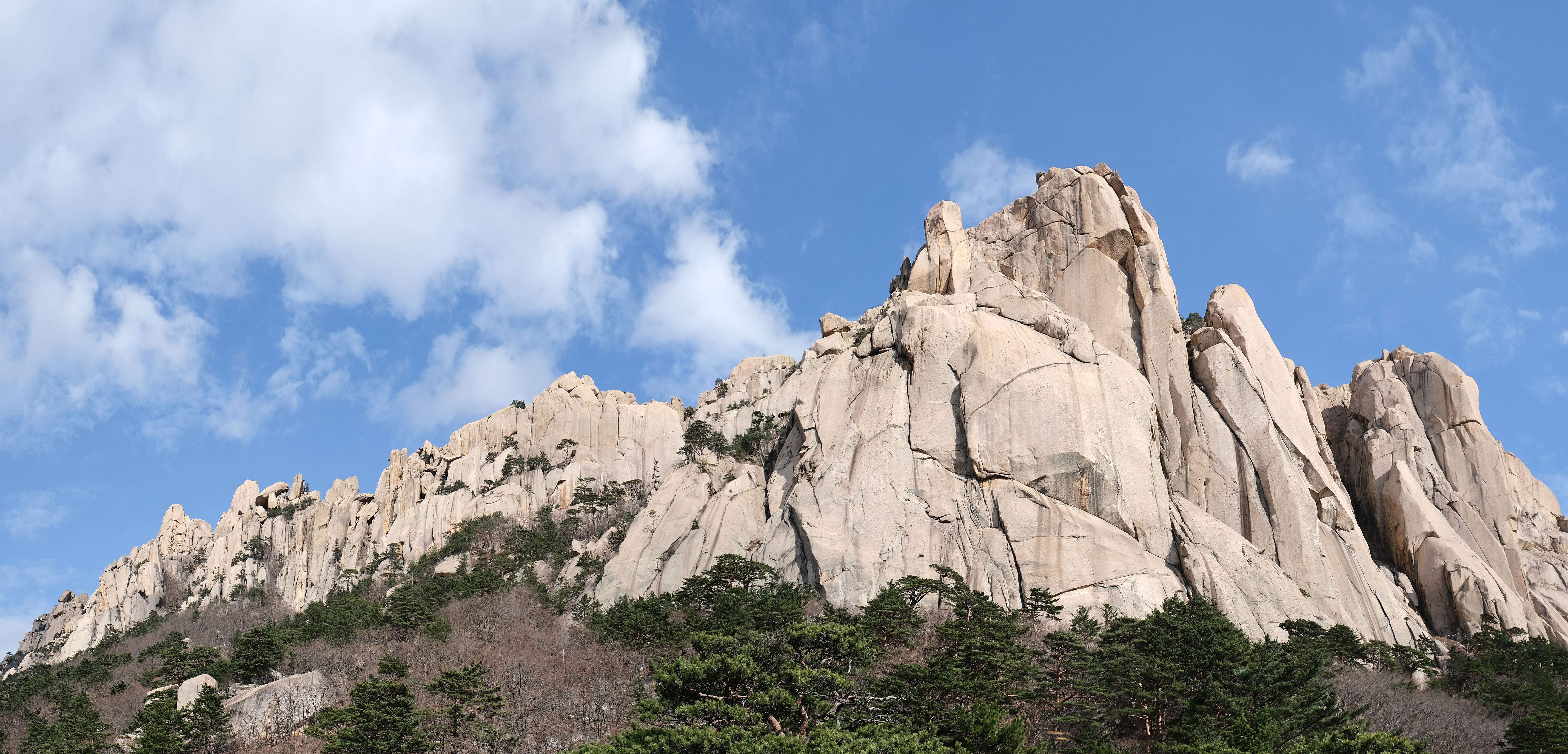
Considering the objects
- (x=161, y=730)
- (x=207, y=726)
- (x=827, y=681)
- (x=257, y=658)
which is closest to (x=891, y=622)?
(x=827, y=681)

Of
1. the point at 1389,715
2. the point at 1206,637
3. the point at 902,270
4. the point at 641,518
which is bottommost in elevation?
the point at 1389,715

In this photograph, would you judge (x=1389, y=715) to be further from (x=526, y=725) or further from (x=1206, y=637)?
(x=526, y=725)

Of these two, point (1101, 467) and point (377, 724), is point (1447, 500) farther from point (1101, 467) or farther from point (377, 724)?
point (377, 724)

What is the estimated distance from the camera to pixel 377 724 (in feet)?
89.7

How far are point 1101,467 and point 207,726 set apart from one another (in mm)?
32096

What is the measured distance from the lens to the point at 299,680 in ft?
121

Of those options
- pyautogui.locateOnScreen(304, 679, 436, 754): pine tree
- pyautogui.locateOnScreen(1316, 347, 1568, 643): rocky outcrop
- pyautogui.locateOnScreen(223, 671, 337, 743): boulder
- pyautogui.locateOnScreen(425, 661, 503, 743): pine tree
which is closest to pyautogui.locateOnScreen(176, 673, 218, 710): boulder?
pyautogui.locateOnScreen(223, 671, 337, 743): boulder

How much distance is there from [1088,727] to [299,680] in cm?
2656

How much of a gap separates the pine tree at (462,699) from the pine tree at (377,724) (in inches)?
32.2

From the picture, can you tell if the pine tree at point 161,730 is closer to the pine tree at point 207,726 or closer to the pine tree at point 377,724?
the pine tree at point 207,726

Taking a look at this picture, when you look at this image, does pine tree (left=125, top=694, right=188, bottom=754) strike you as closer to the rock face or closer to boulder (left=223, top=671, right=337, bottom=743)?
boulder (left=223, top=671, right=337, bottom=743)

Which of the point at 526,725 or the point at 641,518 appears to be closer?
the point at 526,725

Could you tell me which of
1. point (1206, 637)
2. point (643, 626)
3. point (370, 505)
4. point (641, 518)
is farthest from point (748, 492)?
point (370, 505)

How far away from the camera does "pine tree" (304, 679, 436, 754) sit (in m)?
26.9
